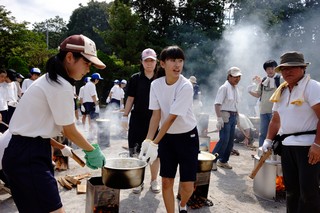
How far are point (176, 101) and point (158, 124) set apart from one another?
1.49 ft

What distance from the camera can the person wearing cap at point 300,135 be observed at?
2.81 meters

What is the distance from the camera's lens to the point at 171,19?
77.7 feet

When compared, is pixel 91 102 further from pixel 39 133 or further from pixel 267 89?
pixel 39 133

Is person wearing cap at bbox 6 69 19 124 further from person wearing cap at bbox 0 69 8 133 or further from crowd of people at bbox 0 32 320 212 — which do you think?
crowd of people at bbox 0 32 320 212

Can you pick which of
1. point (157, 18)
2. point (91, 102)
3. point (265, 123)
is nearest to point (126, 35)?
point (157, 18)

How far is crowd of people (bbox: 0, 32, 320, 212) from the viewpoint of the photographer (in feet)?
6.37

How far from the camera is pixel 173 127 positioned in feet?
10.0

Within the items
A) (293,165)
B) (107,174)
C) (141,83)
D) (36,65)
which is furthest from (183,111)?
(36,65)

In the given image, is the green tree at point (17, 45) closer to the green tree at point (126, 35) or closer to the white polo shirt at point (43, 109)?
the green tree at point (126, 35)

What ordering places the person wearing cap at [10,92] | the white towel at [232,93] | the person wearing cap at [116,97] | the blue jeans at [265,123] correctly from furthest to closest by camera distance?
the person wearing cap at [116,97], the person wearing cap at [10,92], the blue jeans at [265,123], the white towel at [232,93]

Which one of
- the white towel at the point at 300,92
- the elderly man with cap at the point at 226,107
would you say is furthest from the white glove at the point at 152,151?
the elderly man with cap at the point at 226,107

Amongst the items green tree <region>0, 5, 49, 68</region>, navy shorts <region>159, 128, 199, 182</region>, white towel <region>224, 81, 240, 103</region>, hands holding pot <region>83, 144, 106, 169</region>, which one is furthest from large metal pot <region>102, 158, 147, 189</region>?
green tree <region>0, 5, 49, 68</region>

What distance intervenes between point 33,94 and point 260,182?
3.78m

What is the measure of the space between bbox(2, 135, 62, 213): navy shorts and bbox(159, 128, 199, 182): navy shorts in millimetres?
1438
